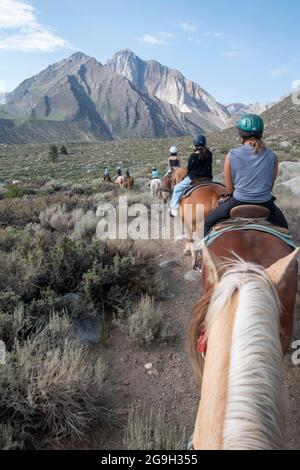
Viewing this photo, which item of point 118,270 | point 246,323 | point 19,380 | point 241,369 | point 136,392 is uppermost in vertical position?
point 246,323

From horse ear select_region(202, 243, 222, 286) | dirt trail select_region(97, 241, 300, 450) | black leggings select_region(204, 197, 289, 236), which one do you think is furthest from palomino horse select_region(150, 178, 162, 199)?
horse ear select_region(202, 243, 222, 286)

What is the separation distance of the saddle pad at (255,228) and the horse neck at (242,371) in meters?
1.85

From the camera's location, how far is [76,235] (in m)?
8.43

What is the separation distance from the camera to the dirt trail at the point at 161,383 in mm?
3750

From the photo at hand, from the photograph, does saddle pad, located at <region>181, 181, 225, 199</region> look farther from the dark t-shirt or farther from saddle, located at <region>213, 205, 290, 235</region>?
saddle, located at <region>213, 205, 290, 235</region>

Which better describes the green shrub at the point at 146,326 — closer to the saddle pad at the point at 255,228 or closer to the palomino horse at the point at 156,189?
the saddle pad at the point at 255,228

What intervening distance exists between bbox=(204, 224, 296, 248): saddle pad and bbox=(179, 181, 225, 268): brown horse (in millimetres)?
2733

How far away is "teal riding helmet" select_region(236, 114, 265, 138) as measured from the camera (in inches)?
174

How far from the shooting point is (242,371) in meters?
1.78

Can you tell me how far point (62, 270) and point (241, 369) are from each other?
14.2ft

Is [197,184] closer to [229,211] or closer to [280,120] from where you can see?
[229,211]

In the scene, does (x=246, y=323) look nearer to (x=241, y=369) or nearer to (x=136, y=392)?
(x=241, y=369)

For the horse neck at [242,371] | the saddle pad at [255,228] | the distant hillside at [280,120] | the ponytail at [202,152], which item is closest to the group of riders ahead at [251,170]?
the saddle pad at [255,228]
